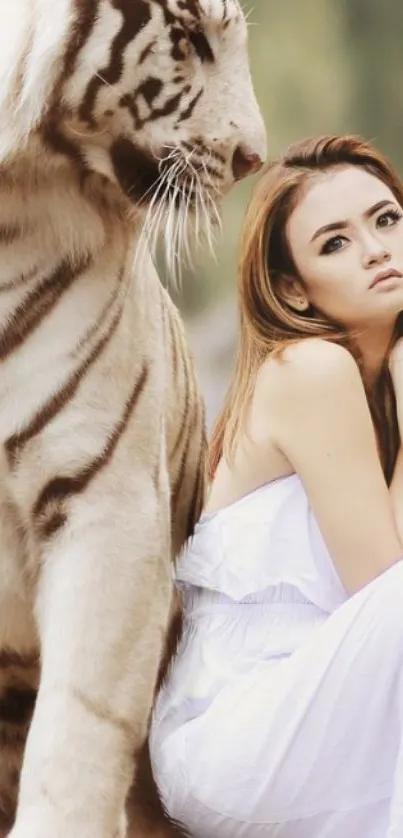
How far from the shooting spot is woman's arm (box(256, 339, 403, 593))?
79 centimetres

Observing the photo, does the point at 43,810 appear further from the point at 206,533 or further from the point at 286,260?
the point at 286,260

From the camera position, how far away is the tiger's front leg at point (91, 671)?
69 centimetres

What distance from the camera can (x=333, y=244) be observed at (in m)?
0.86

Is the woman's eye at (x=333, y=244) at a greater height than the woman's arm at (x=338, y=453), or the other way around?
the woman's eye at (x=333, y=244)

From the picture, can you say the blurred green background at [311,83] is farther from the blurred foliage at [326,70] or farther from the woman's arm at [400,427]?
the woman's arm at [400,427]

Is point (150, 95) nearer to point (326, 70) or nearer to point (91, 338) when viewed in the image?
point (91, 338)

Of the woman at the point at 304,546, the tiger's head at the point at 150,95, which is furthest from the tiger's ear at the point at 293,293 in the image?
the tiger's head at the point at 150,95

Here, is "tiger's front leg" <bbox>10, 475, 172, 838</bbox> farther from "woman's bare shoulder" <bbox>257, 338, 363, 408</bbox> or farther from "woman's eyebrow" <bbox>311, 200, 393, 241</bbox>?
"woman's eyebrow" <bbox>311, 200, 393, 241</bbox>

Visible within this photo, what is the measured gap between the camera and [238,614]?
0.81 m

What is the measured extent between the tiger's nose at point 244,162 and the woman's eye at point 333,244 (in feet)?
0.36

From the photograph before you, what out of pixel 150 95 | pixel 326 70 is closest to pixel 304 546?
pixel 150 95

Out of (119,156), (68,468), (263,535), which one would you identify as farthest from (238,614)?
(119,156)

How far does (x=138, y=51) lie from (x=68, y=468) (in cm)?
26

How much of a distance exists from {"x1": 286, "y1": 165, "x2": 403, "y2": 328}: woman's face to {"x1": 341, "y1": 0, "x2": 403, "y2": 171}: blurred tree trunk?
0.12m
